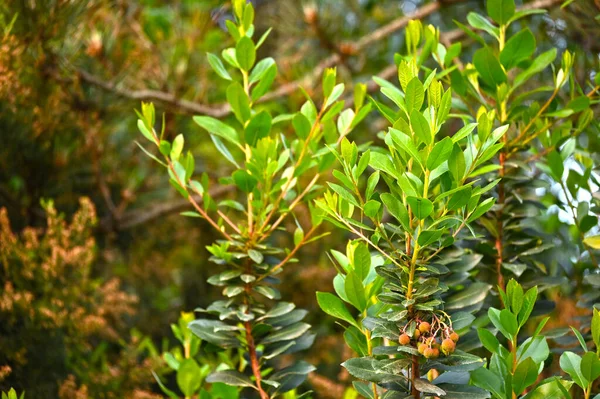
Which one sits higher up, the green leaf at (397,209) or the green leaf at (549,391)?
the green leaf at (397,209)

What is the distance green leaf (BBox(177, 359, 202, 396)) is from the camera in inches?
25.3

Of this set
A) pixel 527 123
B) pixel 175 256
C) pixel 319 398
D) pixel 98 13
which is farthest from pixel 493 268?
pixel 175 256

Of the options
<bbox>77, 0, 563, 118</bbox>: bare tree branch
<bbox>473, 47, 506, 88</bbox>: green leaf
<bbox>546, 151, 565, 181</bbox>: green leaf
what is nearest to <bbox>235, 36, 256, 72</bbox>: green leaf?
<bbox>473, 47, 506, 88</bbox>: green leaf

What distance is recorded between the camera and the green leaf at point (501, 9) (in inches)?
24.1

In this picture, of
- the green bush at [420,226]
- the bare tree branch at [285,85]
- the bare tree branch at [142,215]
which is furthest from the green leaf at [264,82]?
the bare tree branch at [142,215]

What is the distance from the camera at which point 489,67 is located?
596 millimetres

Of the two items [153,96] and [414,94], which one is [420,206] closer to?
[414,94]

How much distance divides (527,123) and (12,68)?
28.6 inches

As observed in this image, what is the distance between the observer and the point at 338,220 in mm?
530

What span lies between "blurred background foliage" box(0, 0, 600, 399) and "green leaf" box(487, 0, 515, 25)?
23 cm

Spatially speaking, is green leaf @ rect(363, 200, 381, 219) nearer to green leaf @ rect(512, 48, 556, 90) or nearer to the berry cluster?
the berry cluster

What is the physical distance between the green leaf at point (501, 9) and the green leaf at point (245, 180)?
29 cm

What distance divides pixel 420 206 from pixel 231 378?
0.26 metres

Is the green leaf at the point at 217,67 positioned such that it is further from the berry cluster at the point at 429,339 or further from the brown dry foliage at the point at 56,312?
Answer: the brown dry foliage at the point at 56,312
